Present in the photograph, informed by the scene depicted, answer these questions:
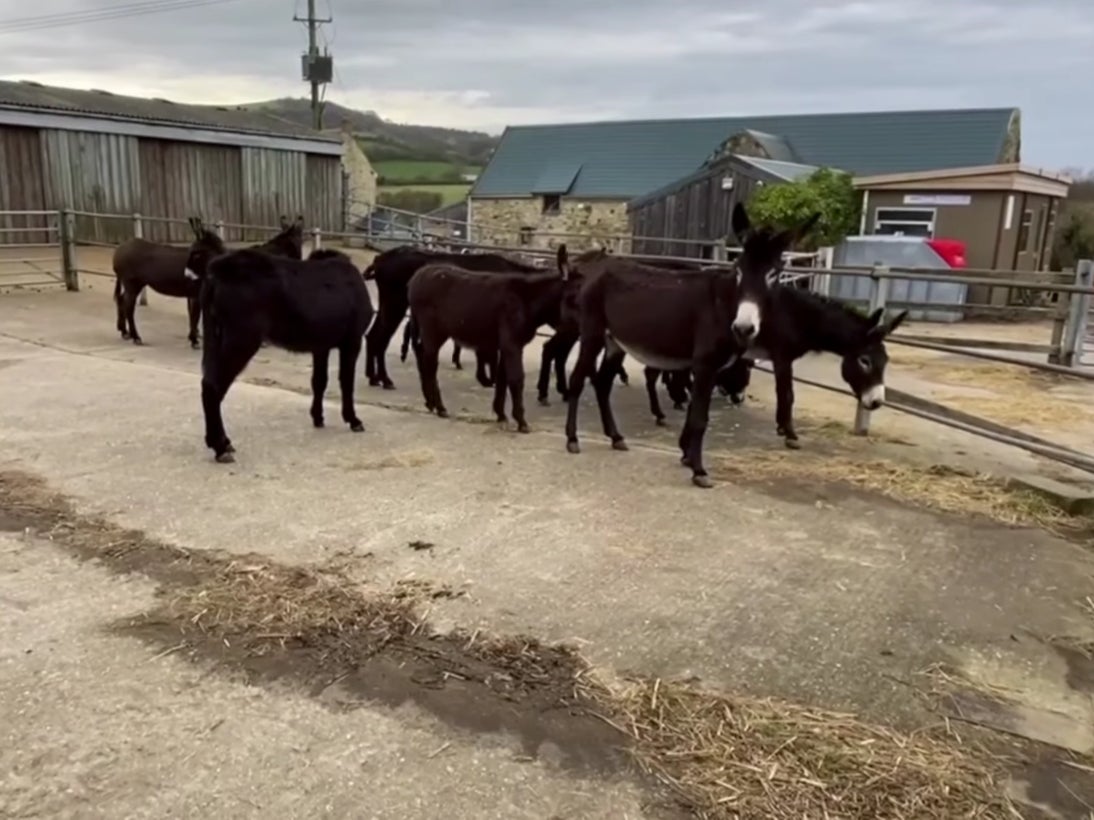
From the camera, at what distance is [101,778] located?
7.24ft

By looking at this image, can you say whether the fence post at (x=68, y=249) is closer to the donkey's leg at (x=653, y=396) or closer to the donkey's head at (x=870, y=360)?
the donkey's leg at (x=653, y=396)

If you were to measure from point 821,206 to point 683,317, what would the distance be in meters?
15.6

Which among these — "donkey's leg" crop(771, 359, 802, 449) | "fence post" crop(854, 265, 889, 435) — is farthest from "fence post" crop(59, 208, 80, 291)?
"fence post" crop(854, 265, 889, 435)

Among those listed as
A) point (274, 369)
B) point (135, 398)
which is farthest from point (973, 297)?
point (135, 398)

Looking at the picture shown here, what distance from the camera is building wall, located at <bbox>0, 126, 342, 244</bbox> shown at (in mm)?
15891

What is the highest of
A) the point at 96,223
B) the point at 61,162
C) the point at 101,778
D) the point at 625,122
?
the point at 625,122

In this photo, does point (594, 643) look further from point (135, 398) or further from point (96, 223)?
point (96, 223)

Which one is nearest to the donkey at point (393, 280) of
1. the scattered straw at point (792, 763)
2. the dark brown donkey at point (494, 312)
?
A: the dark brown donkey at point (494, 312)

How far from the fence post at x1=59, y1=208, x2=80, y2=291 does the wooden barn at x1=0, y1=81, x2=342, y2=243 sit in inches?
133

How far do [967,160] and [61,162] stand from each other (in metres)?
23.7

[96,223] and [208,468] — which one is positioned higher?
[96,223]

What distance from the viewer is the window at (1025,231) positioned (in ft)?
61.6

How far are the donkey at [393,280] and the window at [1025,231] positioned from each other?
15864mm

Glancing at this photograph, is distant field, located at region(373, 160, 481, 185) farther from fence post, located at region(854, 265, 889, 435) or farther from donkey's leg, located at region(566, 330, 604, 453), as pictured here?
donkey's leg, located at region(566, 330, 604, 453)
